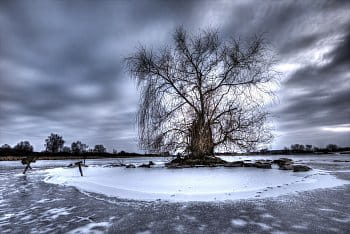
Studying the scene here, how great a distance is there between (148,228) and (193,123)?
1008 cm

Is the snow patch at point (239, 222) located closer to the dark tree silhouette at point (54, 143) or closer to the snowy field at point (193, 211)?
the snowy field at point (193, 211)

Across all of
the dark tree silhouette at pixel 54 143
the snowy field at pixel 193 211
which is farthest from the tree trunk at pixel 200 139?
the dark tree silhouette at pixel 54 143

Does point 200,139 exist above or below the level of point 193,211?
above

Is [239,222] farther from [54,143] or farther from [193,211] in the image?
[54,143]

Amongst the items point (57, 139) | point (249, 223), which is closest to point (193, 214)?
point (249, 223)

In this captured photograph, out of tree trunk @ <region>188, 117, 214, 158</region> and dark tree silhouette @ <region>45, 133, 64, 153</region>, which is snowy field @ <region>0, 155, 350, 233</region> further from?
dark tree silhouette @ <region>45, 133, 64, 153</region>

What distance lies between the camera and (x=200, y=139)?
41.4 feet

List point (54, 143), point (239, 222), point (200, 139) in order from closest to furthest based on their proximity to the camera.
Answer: point (239, 222) < point (200, 139) < point (54, 143)

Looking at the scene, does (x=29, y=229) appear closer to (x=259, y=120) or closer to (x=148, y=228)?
(x=148, y=228)

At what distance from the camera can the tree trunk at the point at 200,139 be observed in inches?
500

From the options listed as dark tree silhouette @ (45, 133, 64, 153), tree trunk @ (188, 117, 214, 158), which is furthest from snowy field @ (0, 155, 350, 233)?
dark tree silhouette @ (45, 133, 64, 153)

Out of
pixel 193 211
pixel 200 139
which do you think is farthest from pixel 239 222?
pixel 200 139

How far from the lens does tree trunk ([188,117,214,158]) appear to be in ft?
41.7

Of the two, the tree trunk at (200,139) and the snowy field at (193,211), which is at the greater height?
the tree trunk at (200,139)
